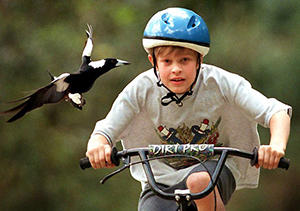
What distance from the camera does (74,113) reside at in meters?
7.73

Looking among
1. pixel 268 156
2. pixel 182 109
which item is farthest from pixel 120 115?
pixel 268 156

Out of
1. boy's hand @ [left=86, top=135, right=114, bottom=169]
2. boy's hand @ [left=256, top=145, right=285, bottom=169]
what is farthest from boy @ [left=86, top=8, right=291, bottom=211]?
boy's hand @ [left=256, top=145, right=285, bottom=169]

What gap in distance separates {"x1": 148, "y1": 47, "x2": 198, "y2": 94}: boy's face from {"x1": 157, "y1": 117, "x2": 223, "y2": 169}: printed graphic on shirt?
0.19 metres

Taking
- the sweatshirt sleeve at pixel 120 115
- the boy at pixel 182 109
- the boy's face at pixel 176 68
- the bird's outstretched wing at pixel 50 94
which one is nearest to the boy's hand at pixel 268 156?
the boy at pixel 182 109

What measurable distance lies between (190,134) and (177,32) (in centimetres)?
48

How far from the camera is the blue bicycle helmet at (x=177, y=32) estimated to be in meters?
3.16

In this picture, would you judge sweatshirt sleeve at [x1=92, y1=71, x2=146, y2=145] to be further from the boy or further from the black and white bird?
the black and white bird

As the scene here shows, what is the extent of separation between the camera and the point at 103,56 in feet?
23.5

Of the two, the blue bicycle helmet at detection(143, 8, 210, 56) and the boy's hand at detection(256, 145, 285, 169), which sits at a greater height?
the blue bicycle helmet at detection(143, 8, 210, 56)

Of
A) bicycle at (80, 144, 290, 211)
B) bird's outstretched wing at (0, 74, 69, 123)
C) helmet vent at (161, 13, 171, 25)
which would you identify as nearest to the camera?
bicycle at (80, 144, 290, 211)

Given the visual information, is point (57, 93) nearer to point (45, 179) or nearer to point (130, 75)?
point (130, 75)

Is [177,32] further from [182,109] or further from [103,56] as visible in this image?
[103,56]

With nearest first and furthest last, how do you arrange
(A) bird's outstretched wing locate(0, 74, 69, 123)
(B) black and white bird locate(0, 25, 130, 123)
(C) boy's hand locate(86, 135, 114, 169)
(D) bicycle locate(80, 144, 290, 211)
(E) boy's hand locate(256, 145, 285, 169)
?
(D) bicycle locate(80, 144, 290, 211) < (E) boy's hand locate(256, 145, 285, 169) < (C) boy's hand locate(86, 135, 114, 169) < (A) bird's outstretched wing locate(0, 74, 69, 123) < (B) black and white bird locate(0, 25, 130, 123)

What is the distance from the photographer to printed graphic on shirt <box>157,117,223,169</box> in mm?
3268
